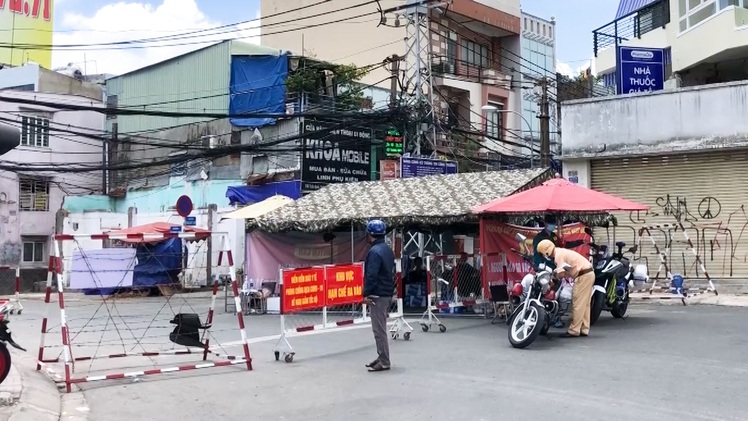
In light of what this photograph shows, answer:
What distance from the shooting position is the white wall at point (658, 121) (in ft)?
56.6

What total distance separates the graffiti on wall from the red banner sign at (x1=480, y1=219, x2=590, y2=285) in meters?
4.05

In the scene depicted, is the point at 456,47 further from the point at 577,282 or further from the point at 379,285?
the point at 379,285

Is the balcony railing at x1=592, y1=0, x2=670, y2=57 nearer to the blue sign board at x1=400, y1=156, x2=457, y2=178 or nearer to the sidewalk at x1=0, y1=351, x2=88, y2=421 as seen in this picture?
the blue sign board at x1=400, y1=156, x2=457, y2=178

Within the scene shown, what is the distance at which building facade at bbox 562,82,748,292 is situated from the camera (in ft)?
56.2

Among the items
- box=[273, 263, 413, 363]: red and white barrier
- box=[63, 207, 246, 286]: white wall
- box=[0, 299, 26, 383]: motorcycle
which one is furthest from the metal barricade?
box=[63, 207, 246, 286]: white wall

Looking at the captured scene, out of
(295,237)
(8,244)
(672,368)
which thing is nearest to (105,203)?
(8,244)

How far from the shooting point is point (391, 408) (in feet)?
22.7

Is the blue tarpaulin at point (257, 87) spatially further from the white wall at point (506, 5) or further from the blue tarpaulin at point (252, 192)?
the white wall at point (506, 5)

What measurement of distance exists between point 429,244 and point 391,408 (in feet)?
42.7

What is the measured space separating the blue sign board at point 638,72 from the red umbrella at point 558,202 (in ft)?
28.1

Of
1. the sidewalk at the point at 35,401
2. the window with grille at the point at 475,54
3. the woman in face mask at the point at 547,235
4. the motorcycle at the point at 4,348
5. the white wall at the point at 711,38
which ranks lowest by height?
the sidewalk at the point at 35,401

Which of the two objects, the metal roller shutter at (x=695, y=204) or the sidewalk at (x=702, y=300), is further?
the metal roller shutter at (x=695, y=204)

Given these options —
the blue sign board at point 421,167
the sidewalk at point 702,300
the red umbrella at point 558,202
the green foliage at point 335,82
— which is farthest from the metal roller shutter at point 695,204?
the green foliage at point 335,82

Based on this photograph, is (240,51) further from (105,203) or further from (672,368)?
(672,368)
